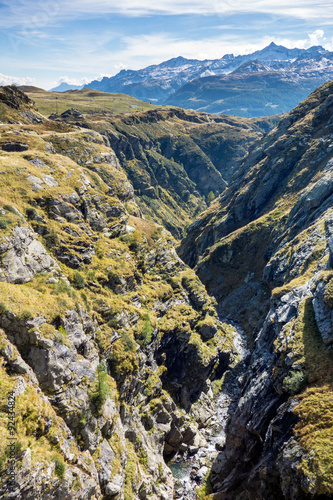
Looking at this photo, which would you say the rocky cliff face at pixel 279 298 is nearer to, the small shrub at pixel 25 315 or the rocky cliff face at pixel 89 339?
the rocky cliff face at pixel 89 339

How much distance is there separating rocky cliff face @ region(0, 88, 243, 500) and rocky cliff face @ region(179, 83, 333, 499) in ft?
49.1

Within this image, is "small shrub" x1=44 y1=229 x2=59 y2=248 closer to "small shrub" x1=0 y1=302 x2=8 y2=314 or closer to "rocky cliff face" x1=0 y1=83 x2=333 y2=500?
"rocky cliff face" x1=0 y1=83 x2=333 y2=500

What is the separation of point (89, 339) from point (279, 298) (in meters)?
47.8

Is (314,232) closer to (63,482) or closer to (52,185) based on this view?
(52,185)

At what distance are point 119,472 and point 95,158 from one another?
312 feet

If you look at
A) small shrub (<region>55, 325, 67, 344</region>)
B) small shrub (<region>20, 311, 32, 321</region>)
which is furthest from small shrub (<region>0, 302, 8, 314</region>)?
small shrub (<region>55, 325, 67, 344</region>)

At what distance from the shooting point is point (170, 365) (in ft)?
254

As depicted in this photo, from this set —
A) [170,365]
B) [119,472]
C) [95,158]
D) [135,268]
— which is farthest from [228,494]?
[95,158]

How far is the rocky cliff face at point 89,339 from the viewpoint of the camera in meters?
31.9

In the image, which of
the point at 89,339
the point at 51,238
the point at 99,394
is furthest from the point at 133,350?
the point at 51,238

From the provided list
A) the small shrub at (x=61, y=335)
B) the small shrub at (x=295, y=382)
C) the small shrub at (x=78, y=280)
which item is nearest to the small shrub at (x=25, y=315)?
the small shrub at (x=61, y=335)

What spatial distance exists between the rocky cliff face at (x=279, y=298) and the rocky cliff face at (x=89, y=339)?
49.1 ft

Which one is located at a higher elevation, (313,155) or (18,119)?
(313,155)

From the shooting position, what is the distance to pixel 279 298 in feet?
235
